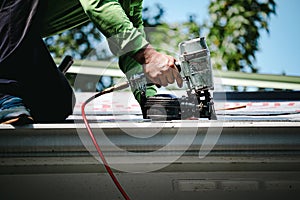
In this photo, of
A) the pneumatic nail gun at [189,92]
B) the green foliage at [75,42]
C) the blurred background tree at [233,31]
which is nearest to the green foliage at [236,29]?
the blurred background tree at [233,31]

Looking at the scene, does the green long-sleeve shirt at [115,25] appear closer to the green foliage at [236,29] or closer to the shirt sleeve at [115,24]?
the shirt sleeve at [115,24]

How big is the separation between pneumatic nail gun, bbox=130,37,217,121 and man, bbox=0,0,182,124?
0.41 ft

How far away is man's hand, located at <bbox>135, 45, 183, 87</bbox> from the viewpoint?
2.21 metres

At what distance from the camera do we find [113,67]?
17.4 feet

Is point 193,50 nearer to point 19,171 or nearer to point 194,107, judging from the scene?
point 194,107

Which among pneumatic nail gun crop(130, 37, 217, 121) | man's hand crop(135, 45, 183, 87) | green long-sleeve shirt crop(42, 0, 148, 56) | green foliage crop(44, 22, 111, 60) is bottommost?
green foliage crop(44, 22, 111, 60)

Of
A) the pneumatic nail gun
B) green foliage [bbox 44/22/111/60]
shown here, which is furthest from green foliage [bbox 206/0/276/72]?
the pneumatic nail gun

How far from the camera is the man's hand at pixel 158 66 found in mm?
2209

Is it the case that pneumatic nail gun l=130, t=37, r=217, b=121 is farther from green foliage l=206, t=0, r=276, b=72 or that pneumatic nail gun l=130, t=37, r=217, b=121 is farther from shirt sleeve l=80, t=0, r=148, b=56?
green foliage l=206, t=0, r=276, b=72

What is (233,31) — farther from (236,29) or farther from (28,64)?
(28,64)

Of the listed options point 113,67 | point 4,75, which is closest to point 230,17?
point 113,67

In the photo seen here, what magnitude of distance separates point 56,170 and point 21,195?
0.23 metres

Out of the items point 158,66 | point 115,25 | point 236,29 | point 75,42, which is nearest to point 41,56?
point 115,25

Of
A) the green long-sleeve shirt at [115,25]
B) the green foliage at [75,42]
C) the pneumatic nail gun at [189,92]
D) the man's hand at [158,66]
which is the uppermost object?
the green long-sleeve shirt at [115,25]
